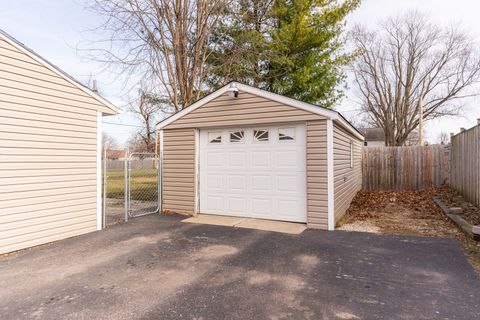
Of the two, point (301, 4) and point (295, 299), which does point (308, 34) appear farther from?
point (295, 299)

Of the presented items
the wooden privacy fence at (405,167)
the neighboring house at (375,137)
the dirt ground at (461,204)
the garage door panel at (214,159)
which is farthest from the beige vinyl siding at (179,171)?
the neighboring house at (375,137)

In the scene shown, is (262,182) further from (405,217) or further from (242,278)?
(405,217)

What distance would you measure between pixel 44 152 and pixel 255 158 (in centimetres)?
427

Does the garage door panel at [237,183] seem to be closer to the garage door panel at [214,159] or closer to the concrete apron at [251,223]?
the garage door panel at [214,159]

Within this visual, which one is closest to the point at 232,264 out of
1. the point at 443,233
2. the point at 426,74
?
the point at 443,233

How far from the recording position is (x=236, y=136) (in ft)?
22.6

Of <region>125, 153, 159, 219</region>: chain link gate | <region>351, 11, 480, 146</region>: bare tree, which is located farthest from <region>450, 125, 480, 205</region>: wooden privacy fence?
<region>351, 11, 480, 146</region>: bare tree

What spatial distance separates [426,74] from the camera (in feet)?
69.7

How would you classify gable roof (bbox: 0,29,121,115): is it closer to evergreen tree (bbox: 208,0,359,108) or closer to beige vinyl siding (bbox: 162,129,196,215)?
beige vinyl siding (bbox: 162,129,196,215)

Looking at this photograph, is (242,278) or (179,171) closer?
(242,278)

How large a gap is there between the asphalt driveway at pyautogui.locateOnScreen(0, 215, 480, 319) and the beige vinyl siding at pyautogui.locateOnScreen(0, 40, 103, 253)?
453 mm

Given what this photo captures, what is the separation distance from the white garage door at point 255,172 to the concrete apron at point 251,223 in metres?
0.19

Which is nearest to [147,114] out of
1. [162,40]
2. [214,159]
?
[162,40]

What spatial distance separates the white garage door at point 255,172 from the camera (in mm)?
6184
